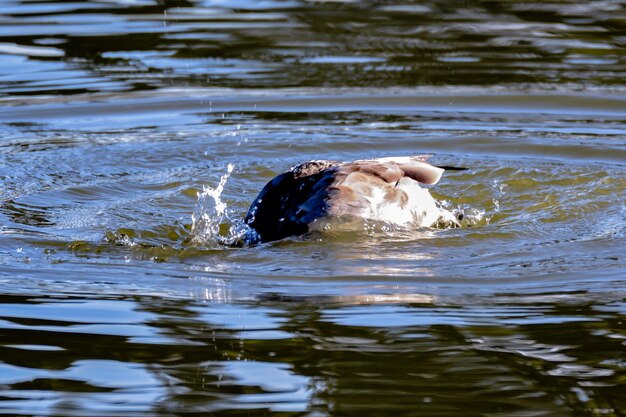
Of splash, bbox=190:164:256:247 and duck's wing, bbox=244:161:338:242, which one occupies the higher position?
duck's wing, bbox=244:161:338:242

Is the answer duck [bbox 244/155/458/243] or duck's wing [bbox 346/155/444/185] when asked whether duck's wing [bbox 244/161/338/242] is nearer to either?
duck [bbox 244/155/458/243]

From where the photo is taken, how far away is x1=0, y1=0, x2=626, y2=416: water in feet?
13.3

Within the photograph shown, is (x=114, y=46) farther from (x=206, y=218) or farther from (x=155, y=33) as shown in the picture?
(x=206, y=218)

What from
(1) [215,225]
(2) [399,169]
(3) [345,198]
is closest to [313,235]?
(3) [345,198]

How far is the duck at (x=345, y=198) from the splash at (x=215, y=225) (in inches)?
3.1

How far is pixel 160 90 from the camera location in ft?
33.2

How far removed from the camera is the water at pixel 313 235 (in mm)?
4051

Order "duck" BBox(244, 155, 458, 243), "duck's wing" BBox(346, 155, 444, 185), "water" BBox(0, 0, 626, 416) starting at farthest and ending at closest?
"duck's wing" BBox(346, 155, 444, 185), "duck" BBox(244, 155, 458, 243), "water" BBox(0, 0, 626, 416)

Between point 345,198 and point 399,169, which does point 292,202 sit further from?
point 399,169

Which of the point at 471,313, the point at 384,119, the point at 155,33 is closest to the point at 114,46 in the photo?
the point at 155,33

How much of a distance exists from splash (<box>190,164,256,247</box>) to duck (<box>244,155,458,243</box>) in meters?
0.08

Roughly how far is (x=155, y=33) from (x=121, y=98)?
6.78 ft

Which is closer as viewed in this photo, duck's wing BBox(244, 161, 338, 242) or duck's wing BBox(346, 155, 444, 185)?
duck's wing BBox(244, 161, 338, 242)

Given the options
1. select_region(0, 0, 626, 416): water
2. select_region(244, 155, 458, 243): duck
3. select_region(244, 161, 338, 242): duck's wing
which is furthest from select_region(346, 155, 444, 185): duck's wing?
select_region(0, 0, 626, 416): water
